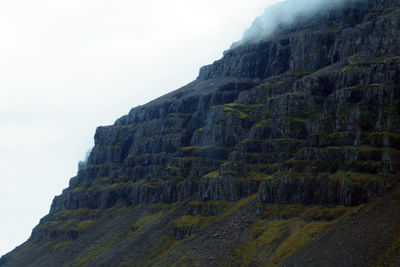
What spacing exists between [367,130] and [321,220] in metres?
38.0

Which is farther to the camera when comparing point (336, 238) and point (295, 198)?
point (295, 198)

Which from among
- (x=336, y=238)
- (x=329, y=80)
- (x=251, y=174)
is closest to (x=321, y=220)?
(x=336, y=238)

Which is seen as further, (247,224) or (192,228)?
(192,228)

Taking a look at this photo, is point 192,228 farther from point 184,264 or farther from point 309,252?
point 309,252

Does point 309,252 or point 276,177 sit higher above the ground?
point 276,177

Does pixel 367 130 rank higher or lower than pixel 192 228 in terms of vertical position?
higher

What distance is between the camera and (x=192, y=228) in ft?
613

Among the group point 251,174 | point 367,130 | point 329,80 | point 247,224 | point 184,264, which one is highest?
point 329,80

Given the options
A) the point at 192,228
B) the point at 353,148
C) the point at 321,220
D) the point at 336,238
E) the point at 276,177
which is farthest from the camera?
the point at 192,228

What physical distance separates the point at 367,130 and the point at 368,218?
4429cm

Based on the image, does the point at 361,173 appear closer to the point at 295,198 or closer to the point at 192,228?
the point at 295,198

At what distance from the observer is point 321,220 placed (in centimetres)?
14250

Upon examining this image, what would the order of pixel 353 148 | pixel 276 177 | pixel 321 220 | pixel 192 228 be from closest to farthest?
pixel 321 220, pixel 353 148, pixel 276 177, pixel 192 228

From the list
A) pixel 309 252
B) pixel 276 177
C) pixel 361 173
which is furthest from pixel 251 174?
pixel 309 252
